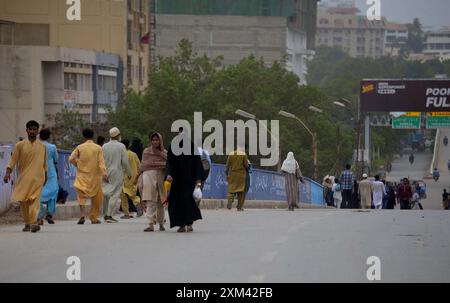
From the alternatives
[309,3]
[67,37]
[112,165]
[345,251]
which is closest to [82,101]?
[67,37]

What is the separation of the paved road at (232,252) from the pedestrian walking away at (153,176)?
16.9 inches

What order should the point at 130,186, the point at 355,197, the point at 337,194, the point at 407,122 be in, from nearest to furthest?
the point at 130,186, the point at 355,197, the point at 337,194, the point at 407,122

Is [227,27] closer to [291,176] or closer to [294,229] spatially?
[291,176]

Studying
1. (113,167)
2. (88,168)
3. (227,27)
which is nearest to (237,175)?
(113,167)

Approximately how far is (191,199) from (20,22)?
211 feet

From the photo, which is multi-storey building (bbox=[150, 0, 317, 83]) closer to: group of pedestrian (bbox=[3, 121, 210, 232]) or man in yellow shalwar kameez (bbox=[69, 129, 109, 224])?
man in yellow shalwar kameez (bbox=[69, 129, 109, 224])

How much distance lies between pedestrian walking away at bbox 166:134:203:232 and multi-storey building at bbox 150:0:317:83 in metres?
111

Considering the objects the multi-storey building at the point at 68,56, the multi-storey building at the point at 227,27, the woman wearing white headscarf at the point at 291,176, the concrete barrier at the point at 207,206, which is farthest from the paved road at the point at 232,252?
the multi-storey building at the point at 227,27

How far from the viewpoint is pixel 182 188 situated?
806 inches

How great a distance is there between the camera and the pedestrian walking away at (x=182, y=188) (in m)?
20.5

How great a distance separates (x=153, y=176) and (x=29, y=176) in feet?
6.34

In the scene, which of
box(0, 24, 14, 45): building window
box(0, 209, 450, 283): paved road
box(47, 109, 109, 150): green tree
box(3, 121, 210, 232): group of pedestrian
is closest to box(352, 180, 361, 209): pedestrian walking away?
box(0, 209, 450, 283): paved road

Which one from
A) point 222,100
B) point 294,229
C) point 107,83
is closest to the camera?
point 294,229

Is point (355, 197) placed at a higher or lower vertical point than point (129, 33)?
lower
